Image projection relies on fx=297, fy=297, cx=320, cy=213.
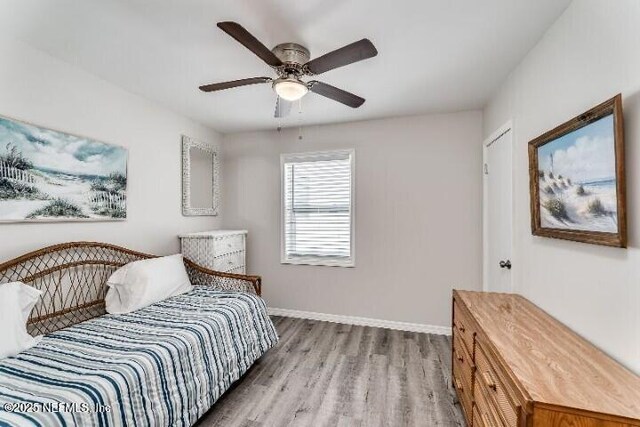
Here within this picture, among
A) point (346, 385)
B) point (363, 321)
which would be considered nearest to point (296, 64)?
point (346, 385)

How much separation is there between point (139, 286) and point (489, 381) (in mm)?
2483

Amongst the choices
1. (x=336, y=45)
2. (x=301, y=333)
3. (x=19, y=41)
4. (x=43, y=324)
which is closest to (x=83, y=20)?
(x=19, y=41)

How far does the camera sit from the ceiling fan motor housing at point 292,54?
1.92 metres

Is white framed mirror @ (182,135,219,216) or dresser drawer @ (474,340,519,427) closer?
dresser drawer @ (474,340,519,427)

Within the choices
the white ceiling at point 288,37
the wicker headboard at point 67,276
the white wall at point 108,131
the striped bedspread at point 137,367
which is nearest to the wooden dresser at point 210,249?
the white wall at point 108,131

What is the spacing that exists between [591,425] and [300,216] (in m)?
3.24

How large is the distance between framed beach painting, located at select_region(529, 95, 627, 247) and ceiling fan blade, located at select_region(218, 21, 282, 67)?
1.62 m

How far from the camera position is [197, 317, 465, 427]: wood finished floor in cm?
197

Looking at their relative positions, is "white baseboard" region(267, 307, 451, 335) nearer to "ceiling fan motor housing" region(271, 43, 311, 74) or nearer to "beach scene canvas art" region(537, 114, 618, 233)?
"beach scene canvas art" region(537, 114, 618, 233)

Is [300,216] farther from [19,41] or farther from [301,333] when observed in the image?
[19,41]

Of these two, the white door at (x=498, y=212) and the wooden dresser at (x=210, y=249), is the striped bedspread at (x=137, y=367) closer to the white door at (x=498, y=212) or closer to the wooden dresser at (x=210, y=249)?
the wooden dresser at (x=210, y=249)

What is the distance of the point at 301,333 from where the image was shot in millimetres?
3350

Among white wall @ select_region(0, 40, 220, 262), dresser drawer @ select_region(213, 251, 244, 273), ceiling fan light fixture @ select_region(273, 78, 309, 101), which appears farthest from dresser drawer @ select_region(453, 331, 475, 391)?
white wall @ select_region(0, 40, 220, 262)

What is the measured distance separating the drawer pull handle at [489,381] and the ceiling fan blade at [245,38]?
197 centimetres
